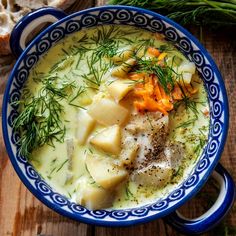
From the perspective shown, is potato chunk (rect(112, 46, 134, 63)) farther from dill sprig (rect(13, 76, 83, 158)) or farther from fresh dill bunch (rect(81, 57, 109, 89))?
dill sprig (rect(13, 76, 83, 158))

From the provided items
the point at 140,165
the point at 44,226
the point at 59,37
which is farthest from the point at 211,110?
the point at 44,226

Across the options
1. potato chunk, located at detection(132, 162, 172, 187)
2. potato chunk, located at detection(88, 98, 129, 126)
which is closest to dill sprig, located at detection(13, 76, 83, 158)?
potato chunk, located at detection(88, 98, 129, 126)

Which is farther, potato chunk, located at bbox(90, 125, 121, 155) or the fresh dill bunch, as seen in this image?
the fresh dill bunch

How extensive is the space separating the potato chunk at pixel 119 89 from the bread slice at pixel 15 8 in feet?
2.58

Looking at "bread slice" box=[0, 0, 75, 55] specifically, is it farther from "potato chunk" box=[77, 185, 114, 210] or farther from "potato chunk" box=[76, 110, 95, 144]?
"potato chunk" box=[77, 185, 114, 210]

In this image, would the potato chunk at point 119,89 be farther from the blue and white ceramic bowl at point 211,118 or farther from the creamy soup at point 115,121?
the blue and white ceramic bowl at point 211,118

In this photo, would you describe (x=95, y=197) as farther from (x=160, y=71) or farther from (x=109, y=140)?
(x=160, y=71)

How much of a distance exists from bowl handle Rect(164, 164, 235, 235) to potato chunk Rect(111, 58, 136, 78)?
0.74 metres

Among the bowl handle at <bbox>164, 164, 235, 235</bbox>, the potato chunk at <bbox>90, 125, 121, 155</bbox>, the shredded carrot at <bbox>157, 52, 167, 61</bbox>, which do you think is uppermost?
the shredded carrot at <bbox>157, 52, 167, 61</bbox>

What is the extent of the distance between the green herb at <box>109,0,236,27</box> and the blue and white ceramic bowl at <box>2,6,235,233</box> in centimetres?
28

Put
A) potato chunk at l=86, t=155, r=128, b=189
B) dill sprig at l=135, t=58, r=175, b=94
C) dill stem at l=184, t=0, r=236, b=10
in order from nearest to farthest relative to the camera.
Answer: potato chunk at l=86, t=155, r=128, b=189, dill sprig at l=135, t=58, r=175, b=94, dill stem at l=184, t=0, r=236, b=10

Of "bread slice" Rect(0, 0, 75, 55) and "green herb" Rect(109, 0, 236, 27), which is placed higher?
"green herb" Rect(109, 0, 236, 27)

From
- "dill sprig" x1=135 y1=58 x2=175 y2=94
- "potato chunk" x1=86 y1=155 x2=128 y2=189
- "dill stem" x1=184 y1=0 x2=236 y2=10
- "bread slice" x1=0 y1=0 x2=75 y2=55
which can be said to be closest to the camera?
"potato chunk" x1=86 y1=155 x2=128 y2=189

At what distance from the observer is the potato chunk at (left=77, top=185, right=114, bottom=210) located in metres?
2.55
